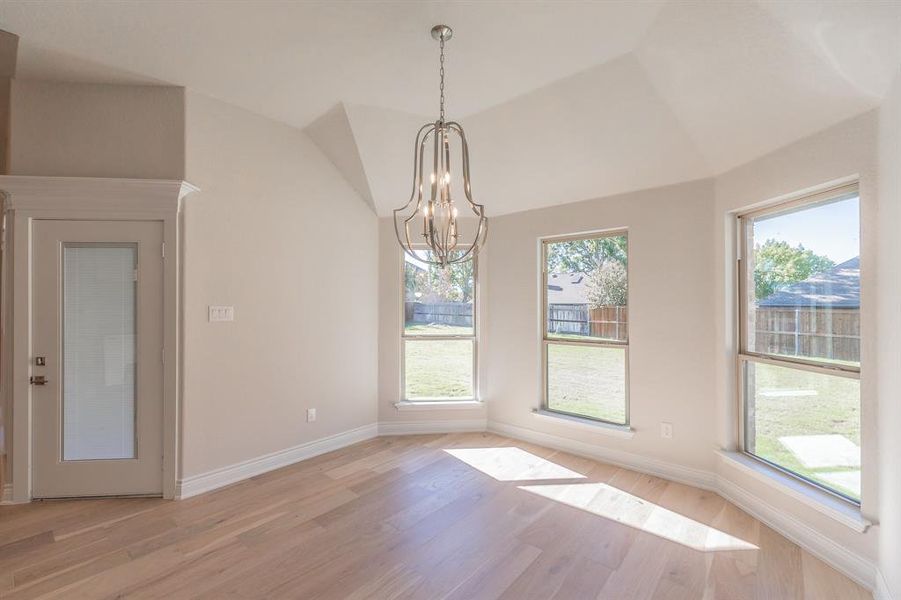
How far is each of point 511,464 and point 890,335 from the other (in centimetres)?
255

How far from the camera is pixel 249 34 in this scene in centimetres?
237

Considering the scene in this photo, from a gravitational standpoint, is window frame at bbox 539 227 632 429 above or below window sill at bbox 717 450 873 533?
above

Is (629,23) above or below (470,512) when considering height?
above

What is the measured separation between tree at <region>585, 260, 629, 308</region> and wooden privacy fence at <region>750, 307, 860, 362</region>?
101 centimetres

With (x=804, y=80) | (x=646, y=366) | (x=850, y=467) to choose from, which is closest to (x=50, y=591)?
(x=646, y=366)

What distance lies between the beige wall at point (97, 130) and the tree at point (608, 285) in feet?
11.3

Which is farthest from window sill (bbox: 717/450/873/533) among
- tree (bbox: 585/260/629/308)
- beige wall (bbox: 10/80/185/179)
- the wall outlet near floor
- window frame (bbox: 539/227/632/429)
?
beige wall (bbox: 10/80/185/179)

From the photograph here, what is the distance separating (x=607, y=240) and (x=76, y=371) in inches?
168

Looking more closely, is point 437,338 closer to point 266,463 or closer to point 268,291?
point 268,291

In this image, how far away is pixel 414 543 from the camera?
94.2 inches

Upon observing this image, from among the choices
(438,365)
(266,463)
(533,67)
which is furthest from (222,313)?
(533,67)

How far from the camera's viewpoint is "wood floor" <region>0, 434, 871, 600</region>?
2.02 metres

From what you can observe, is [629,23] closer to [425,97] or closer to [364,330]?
[425,97]

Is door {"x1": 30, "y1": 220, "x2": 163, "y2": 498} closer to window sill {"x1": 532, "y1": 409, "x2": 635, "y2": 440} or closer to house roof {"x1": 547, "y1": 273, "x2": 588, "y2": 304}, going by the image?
window sill {"x1": 532, "y1": 409, "x2": 635, "y2": 440}
